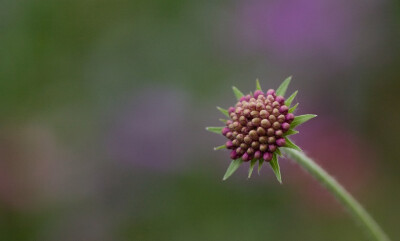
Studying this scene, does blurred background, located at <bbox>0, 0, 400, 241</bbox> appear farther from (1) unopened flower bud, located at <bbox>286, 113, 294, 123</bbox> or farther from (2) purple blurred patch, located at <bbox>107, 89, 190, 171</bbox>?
(1) unopened flower bud, located at <bbox>286, 113, 294, 123</bbox>

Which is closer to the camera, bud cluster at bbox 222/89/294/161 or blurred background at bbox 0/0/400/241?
bud cluster at bbox 222/89/294/161

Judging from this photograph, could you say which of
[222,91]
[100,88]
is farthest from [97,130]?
[222,91]

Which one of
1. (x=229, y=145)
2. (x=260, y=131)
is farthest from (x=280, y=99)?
(x=229, y=145)

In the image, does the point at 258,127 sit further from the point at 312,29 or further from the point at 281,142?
Answer: the point at 312,29

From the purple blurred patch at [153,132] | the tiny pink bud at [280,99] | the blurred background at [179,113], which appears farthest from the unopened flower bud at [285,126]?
the purple blurred patch at [153,132]

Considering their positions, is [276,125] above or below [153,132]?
below

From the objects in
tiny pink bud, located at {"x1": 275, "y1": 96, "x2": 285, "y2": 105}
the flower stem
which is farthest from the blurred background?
tiny pink bud, located at {"x1": 275, "y1": 96, "x2": 285, "y2": 105}

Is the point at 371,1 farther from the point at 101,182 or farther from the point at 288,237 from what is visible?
the point at 101,182
